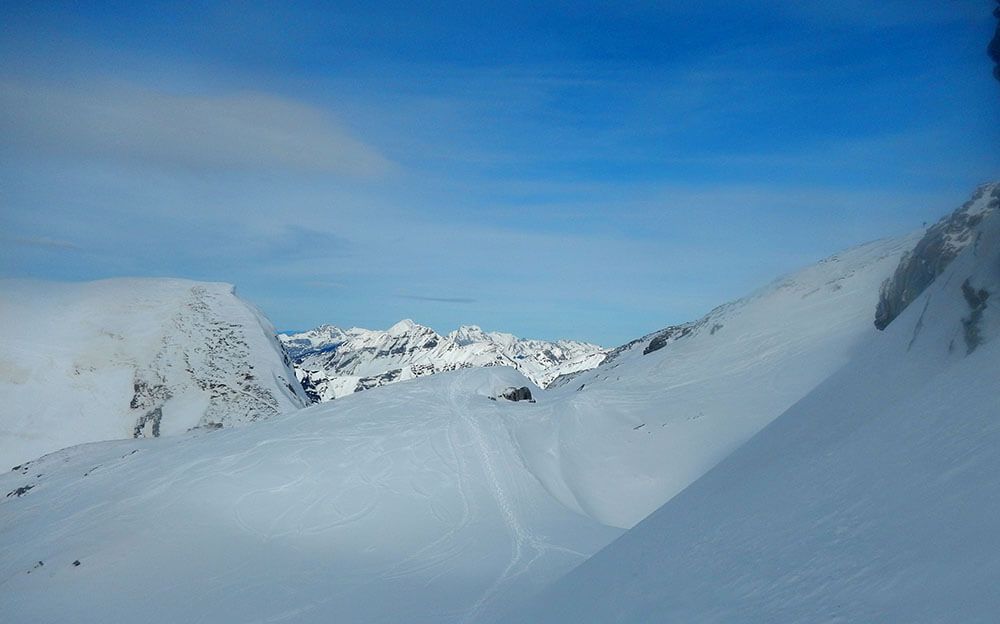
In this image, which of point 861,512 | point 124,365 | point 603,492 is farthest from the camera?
point 124,365

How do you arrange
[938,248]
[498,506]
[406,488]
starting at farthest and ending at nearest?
1. [406,488]
2. [498,506]
3. [938,248]

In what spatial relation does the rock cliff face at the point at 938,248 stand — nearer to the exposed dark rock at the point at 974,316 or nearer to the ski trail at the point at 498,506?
the exposed dark rock at the point at 974,316

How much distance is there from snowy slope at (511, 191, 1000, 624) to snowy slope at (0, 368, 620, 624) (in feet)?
23.2

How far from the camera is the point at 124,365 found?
184 ft

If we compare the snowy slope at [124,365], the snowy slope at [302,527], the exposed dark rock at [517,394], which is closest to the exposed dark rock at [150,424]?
the snowy slope at [124,365]

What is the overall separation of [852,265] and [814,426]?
1369 inches

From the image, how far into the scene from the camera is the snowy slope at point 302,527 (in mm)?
18344

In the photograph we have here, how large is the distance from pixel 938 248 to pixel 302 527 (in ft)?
80.9

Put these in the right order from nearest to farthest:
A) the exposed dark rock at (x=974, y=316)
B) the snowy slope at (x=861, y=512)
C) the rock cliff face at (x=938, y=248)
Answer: the snowy slope at (x=861, y=512) < the exposed dark rock at (x=974, y=316) < the rock cliff face at (x=938, y=248)

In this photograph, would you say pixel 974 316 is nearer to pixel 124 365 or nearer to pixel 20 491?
pixel 20 491

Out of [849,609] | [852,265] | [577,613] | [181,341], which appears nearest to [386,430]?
[577,613]

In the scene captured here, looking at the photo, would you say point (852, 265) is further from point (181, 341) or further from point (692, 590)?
point (181, 341)

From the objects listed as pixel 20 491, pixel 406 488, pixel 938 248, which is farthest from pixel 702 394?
pixel 20 491

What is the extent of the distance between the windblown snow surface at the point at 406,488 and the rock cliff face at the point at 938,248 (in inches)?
344
